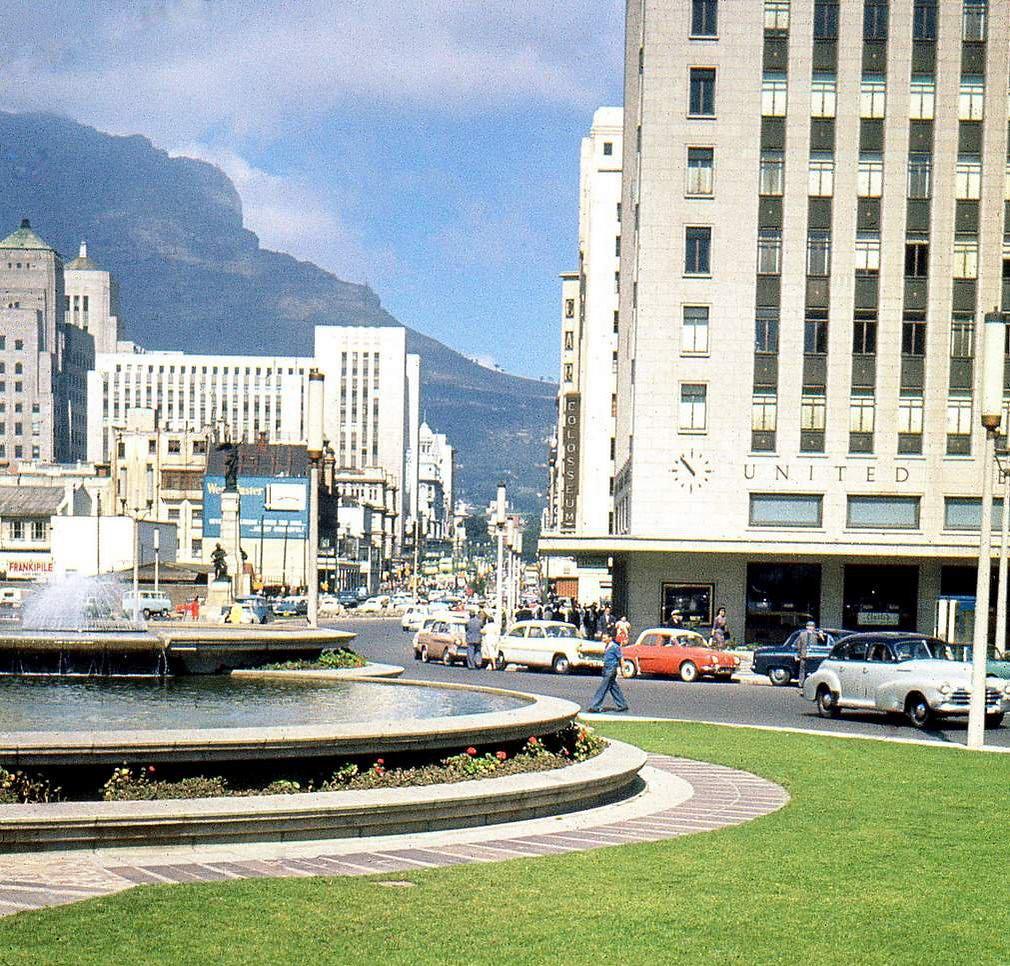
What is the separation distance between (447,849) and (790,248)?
152 feet

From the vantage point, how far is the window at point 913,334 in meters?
55.2

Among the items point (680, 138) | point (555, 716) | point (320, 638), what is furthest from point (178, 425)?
point (555, 716)

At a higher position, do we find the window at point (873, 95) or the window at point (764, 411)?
the window at point (873, 95)

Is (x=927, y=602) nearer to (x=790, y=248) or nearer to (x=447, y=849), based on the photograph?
(x=790, y=248)

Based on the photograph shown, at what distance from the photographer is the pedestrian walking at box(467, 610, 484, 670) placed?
148ft

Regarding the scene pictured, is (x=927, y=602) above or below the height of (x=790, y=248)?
below

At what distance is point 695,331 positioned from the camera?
55781 millimetres

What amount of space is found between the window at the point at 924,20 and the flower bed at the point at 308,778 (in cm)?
4627

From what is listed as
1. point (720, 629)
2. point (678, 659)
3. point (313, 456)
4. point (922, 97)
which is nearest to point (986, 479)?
point (313, 456)

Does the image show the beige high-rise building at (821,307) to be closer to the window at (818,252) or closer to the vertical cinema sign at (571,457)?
the window at (818,252)

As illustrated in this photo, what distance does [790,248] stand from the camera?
183ft

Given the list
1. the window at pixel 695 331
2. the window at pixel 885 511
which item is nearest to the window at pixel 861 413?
the window at pixel 885 511

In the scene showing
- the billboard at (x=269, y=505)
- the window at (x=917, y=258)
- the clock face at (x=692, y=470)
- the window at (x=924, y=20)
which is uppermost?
the window at (x=924, y=20)

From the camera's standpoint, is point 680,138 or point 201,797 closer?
point 201,797
